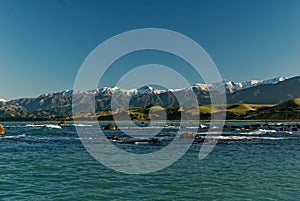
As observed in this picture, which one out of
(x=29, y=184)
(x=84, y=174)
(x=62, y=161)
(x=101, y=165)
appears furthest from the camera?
(x=62, y=161)

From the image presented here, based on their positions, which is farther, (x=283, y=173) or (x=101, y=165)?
(x=101, y=165)

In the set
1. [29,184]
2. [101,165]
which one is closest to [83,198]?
[29,184]

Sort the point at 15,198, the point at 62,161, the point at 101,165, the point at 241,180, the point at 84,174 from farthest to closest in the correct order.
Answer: the point at 62,161 < the point at 101,165 < the point at 84,174 < the point at 241,180 < the point at 15,198

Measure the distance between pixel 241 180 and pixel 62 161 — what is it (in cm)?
1952

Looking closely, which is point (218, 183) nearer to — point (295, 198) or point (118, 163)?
point (295, 198)

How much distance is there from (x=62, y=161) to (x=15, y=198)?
14.7m

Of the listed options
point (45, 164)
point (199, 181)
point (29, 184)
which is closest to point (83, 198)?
point (29, 184)

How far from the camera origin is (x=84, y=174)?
26297 mm

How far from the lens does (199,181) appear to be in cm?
2378

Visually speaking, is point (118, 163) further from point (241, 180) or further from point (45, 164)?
point (241, 180)

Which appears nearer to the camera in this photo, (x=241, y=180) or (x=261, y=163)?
(x=241, y=180)

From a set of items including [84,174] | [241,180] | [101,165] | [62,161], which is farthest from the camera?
[62,161]

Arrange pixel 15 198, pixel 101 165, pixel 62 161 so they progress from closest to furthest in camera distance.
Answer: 1. pixel 15 198
2. pixel 101 165
3. pixel 62 161

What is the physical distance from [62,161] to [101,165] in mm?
5436
